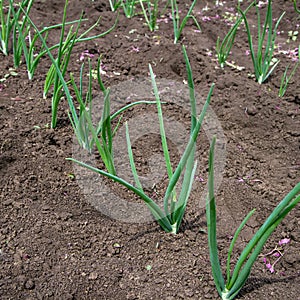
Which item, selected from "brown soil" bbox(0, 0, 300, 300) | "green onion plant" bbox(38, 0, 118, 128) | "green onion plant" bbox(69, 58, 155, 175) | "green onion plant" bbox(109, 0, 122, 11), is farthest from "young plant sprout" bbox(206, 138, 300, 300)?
"green onion plant" bbox(109, 0, 122, 11)

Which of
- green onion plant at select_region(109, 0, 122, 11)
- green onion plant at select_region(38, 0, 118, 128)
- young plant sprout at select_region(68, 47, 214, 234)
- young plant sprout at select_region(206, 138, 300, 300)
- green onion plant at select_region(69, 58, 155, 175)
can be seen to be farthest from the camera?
green onion plant at select_region(109, 0, 122, 11)

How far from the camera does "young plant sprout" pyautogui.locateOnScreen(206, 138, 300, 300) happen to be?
1.09 m

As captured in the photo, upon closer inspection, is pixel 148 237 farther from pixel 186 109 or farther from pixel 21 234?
pixel 186 109

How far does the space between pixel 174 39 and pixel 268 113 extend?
1041 mm

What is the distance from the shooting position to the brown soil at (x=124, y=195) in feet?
4.59

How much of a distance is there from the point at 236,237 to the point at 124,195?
656mm

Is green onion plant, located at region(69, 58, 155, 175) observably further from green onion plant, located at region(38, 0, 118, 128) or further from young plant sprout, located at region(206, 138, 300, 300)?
young plant sprout, located at region(206, 138, 300, 300)

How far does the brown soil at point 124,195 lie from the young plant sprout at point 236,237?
0.32ft

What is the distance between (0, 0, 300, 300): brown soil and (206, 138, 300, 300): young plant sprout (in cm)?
10

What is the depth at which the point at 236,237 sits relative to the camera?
1.20m

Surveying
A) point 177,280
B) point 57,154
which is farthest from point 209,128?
point 177,280

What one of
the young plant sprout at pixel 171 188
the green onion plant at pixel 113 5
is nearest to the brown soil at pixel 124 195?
the young plant sprout at pixel 171 188

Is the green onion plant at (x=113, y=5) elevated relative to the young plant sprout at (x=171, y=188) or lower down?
lower down

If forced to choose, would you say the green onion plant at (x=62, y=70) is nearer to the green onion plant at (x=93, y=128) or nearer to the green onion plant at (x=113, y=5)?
the green onion plant at (x=93, y=128)
